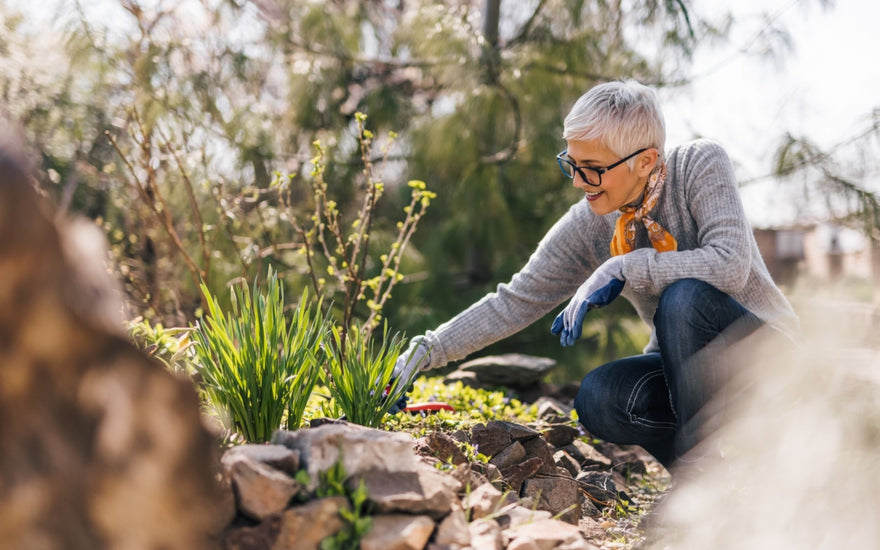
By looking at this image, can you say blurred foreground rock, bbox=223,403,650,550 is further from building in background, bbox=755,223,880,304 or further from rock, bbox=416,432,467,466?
building in background, bbox=755,223,880,304

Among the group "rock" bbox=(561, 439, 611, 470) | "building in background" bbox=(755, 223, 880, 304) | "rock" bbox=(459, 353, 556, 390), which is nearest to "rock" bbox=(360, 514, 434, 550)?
"rock" bbox=(561, 439, 611, 470)

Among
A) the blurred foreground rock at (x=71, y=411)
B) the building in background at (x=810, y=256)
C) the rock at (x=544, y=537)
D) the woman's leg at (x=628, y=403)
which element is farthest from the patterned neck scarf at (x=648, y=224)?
the building in background at (x=810, y=256)

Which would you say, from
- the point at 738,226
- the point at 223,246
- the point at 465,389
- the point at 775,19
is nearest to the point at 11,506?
the point at 738,226

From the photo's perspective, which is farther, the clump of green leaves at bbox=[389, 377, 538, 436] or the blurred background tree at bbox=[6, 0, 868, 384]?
the blurred background tree at bbox=[6, 0, 868, 384]

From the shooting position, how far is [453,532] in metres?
1.25

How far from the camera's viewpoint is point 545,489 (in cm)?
183

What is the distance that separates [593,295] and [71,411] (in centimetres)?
117

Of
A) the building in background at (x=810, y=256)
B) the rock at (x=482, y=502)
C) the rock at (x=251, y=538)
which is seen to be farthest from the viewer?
the building in background at (x=810, y=256)

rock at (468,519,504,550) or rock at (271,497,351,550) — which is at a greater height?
rock at (271,497,351,550)

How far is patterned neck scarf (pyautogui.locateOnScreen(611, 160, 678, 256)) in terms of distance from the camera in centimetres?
192

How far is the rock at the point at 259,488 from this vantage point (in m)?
1.20

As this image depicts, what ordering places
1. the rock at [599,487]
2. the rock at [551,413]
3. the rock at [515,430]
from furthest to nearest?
1. the rock at [551,413]
2. the rock at [599,487]
3. the rock at [515,430]

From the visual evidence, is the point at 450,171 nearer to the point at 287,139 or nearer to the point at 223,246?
the point at 287,139

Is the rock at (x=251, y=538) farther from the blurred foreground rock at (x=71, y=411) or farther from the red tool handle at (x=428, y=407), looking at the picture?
the red tool handle at (x=428, y=407)
